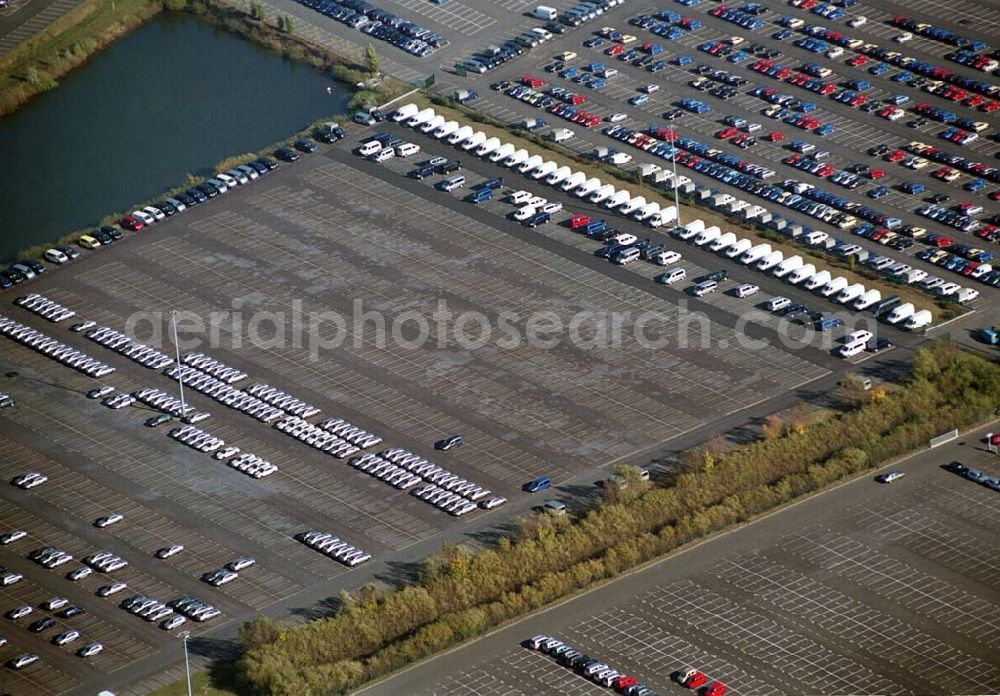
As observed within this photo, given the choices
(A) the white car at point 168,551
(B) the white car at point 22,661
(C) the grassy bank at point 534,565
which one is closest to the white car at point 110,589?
(A) the white car at point 168,551

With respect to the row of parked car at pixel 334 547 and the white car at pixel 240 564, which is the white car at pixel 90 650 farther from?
the row of parked car at pixel 334 547

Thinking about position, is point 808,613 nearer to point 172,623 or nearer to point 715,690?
point 715,690

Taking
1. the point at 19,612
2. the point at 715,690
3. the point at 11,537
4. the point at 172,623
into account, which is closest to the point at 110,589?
the point at 19,612

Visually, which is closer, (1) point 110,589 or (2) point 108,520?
(1) point 110,589

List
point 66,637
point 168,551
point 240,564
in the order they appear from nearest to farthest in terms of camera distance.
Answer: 1. point 66,637
2. point 240,564
3. point 168,551

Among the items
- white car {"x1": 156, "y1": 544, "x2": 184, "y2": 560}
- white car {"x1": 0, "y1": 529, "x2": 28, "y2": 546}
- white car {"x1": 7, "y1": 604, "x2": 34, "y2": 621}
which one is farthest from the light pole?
white car {"x1": 0, "y1": 529, "x2": 28, "y2": 546}
